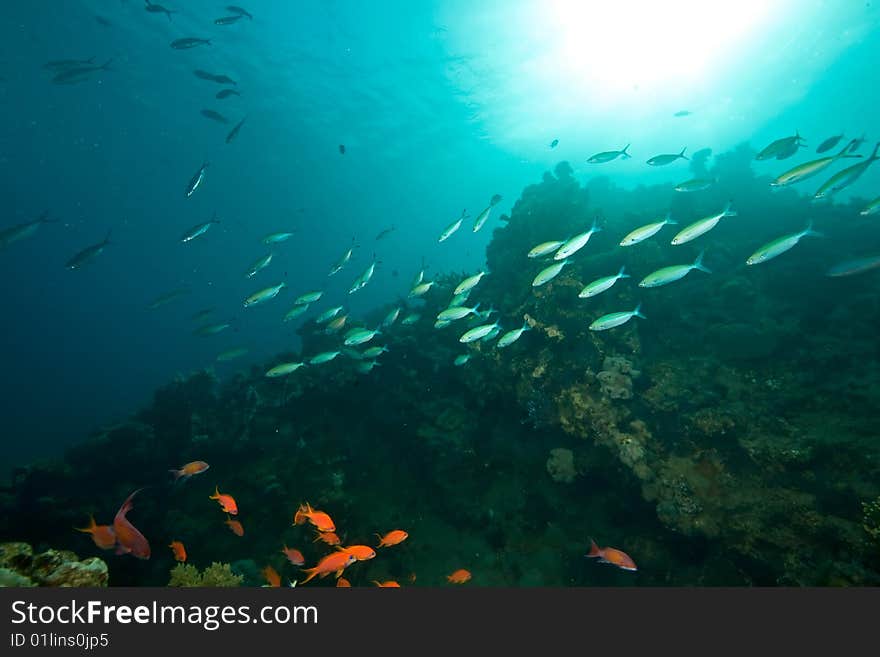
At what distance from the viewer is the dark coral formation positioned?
532cm

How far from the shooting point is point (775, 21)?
29.3m

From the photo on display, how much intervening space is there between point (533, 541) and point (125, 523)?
6460 mm

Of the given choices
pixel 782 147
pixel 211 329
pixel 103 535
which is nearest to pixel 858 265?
pixel 782 147

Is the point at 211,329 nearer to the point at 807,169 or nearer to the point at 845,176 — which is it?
the point at 807,169

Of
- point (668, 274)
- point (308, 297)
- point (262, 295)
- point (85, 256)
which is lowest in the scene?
point (308, 297)

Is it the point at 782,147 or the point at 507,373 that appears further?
the point at 507,373

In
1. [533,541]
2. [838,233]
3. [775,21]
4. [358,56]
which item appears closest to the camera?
[533,541]

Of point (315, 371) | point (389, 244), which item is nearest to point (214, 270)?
point (389, 244)

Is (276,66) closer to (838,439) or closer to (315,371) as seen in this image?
(315,371)

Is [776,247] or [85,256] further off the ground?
[85,256]

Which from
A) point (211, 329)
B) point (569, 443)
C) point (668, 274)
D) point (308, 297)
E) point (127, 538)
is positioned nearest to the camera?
point (127, 538)

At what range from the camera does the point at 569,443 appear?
7.56 m

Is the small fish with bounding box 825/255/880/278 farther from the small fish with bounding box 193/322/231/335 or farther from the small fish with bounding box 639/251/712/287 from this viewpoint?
the small fish with bounding box 193/322/231/335

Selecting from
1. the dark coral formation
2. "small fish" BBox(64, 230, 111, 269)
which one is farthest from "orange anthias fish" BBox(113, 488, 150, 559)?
"small fish" BBox(64, 230, 111, 269)
